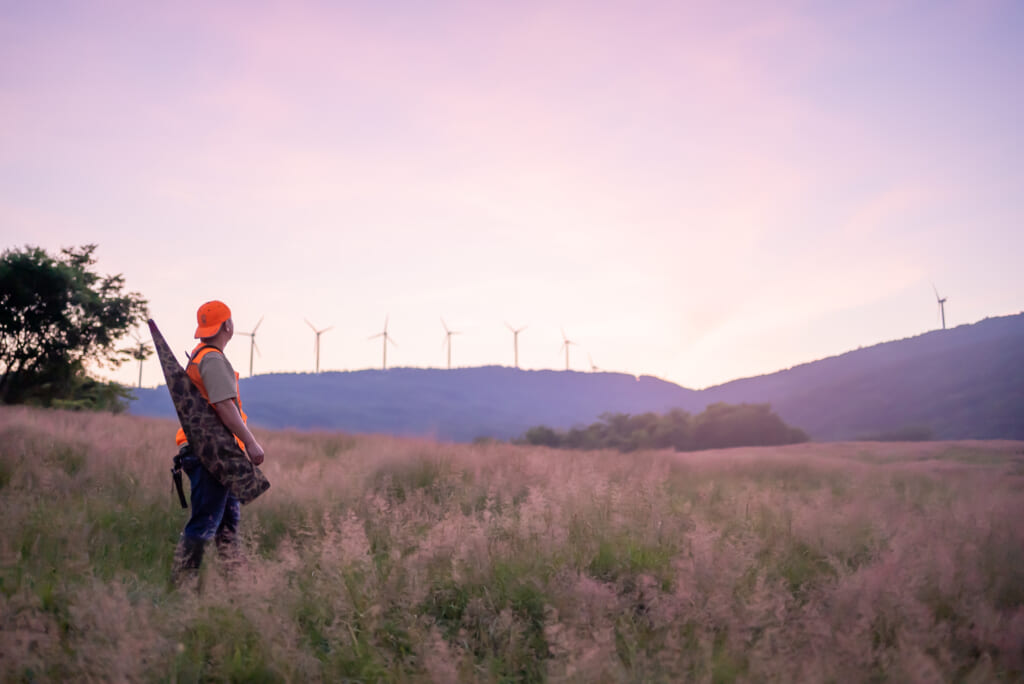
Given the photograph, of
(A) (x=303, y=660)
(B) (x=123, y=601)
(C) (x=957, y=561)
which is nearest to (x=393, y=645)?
(A) (x=303, y=660)

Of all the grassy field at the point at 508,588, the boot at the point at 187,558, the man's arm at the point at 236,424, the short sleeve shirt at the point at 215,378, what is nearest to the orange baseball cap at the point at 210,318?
the short sleeve shirt at the point at 215,378

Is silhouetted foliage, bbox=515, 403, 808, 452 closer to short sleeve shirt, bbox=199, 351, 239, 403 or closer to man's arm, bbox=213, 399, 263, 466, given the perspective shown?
man's arm, bbox=213, 399, 263, 466

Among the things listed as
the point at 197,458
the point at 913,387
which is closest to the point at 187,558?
the point at 197,458

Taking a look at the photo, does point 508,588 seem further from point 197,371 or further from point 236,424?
point 197,371

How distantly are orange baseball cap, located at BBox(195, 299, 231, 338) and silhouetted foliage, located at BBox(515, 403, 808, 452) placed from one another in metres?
35.1

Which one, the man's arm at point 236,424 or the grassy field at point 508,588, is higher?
the man's arm at point 236,424

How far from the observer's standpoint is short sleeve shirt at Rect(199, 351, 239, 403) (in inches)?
171

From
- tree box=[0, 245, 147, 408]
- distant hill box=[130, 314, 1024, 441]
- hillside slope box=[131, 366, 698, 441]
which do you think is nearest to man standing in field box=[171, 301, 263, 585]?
distant hill box=[130, 314, 1024, 441]

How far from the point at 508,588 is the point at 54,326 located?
26165 mm

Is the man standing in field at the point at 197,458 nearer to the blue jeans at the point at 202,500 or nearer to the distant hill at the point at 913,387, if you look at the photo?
the blue jeans at the point at 202,500

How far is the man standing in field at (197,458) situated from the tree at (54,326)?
2183 centimetres

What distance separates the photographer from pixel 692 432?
140 ft

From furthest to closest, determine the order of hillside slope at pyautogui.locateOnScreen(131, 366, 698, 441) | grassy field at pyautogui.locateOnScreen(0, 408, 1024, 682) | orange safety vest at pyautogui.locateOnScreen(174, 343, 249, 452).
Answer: hillside slope at pyautogui.locateOnScreen(131, 366, 698, 441) < orange safety vest at pyautogui.locateOnScreen(174, 343, 249, 452) < grassy field at pyautogui.locateOnScreen(0, 408, 1024, 682)

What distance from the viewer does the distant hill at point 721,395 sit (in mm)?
40500
